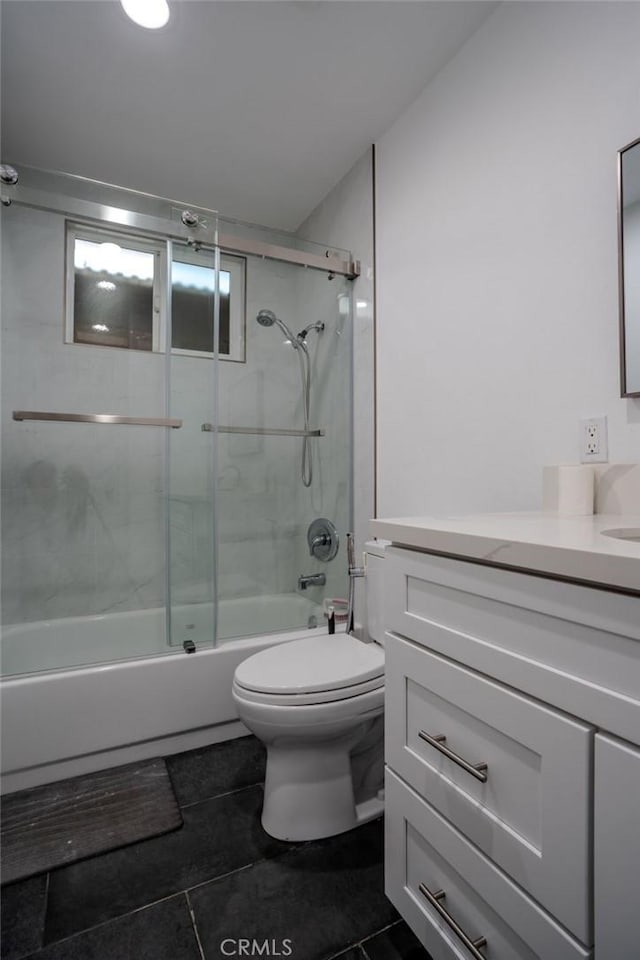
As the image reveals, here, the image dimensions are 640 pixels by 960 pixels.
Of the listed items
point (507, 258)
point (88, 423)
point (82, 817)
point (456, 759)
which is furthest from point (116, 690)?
point (507, 258)

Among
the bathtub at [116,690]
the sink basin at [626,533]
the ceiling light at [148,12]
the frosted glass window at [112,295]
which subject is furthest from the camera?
the frosted glass window at [112,295]

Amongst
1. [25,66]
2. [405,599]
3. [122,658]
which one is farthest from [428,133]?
[122,658]

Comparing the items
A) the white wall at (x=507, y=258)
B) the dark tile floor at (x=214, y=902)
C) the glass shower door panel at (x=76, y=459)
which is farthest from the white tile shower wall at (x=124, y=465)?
the dark tile floor at (x=214, y=902)

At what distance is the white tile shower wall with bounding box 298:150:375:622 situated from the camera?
2035mm

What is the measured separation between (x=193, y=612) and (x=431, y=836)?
1.29 meters

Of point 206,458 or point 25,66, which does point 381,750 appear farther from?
point 25,66

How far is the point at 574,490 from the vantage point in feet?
3.53

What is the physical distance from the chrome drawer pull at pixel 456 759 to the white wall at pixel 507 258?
2.47 feet

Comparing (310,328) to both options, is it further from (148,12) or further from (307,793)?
(307,793)

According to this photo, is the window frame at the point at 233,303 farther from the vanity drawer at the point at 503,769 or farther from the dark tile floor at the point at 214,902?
the dark tile floor at the point at 214,902

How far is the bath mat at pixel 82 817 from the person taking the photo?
1.20m

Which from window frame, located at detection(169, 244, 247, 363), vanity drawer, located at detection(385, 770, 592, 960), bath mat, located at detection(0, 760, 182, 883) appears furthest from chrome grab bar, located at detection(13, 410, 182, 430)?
vanity drawer, located at detection(385, 770, 592, 960)

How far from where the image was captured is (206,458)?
1930mm

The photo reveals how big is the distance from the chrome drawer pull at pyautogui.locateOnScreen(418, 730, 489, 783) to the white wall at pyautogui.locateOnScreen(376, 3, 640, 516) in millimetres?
754
